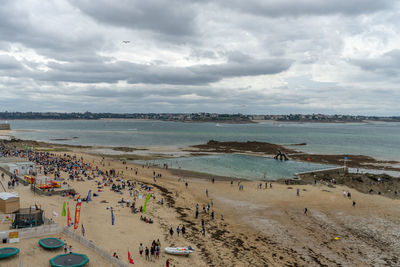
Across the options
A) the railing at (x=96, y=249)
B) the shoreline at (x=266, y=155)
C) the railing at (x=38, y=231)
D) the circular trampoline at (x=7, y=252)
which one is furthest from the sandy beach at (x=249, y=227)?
the shoreline at (x=266, y=155)

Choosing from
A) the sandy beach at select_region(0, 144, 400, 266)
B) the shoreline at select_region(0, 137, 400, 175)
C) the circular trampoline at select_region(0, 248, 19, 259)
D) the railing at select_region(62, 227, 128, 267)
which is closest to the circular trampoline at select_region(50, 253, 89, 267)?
the sandy beach at select_region(0, 144, 400, 266)

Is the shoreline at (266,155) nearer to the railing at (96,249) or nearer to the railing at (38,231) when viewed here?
the railing at (38,231)

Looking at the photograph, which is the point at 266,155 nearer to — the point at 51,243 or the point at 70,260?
the point at 51,243

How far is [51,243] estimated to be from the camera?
14.9 meters

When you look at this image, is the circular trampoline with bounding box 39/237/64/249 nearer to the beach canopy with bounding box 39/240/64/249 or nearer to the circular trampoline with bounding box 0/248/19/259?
the beach canopy with bounding box 39/240/64/249

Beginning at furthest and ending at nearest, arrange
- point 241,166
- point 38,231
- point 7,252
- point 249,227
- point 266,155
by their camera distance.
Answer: point 266,155, point 241,166, point 249,227, point 38,231, point 7,252

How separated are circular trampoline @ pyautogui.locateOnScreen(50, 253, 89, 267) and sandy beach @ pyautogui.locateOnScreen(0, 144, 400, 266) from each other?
1.97 feet

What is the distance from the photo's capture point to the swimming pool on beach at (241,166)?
4606 cm

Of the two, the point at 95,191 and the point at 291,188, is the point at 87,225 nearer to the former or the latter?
the point at 95,191

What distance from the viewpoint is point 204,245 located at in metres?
18.8

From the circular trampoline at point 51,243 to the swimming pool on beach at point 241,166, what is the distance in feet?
103

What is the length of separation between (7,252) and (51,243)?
77.0 inches

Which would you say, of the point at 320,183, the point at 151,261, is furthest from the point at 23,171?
the point at 320,183

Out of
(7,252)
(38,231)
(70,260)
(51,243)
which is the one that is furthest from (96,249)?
(7,252)
